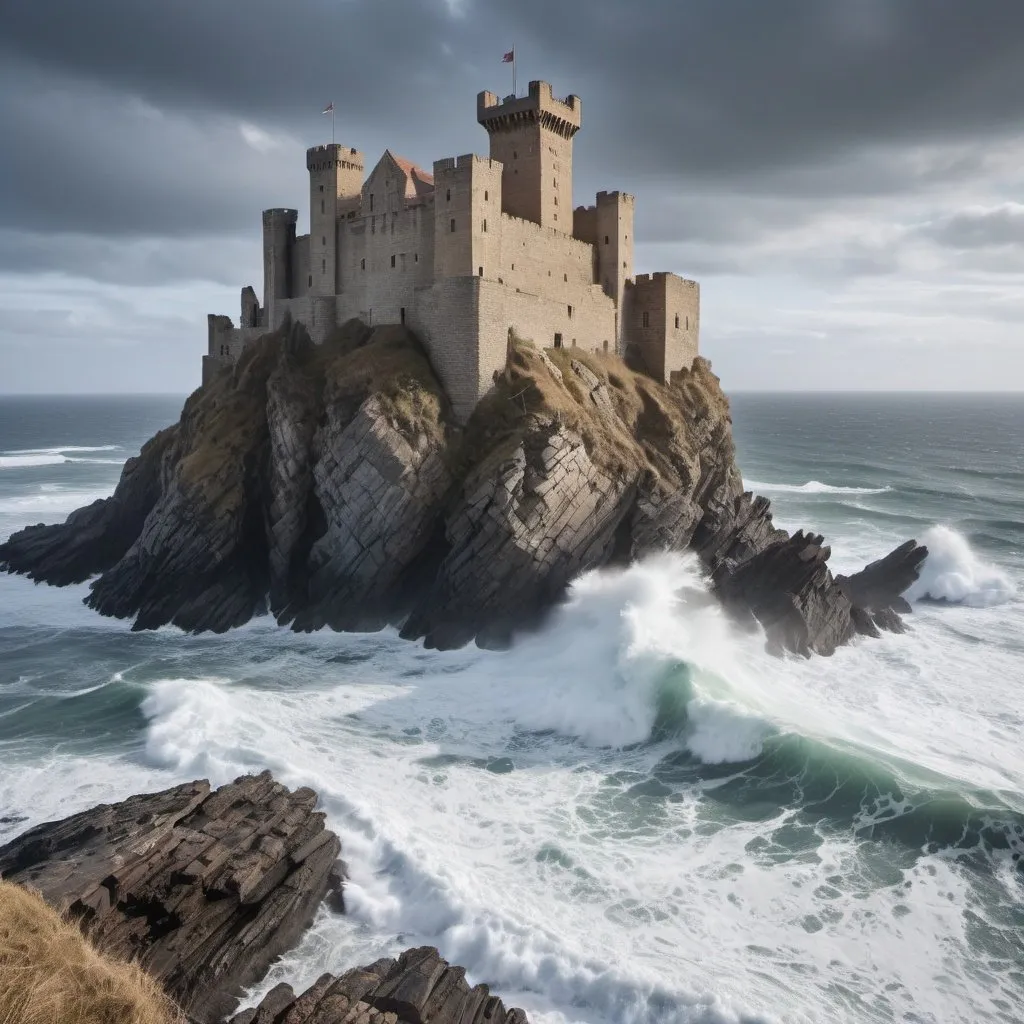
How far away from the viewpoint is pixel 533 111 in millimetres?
44062

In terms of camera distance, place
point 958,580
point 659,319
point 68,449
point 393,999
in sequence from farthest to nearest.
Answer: point 68,449
point 659,319
point 958,580
point 393,999

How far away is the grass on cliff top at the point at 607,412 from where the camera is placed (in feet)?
125

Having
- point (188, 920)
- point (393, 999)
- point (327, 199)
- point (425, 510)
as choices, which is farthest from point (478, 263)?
point (393, 999)

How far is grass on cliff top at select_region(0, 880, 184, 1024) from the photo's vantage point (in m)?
11.0

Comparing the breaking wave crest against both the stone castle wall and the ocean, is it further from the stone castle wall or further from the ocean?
the stone castle wall

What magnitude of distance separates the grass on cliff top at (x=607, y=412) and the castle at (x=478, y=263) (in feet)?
3.15

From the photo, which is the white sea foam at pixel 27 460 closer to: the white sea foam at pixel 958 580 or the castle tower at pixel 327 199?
the castle tower at pixel 327 199

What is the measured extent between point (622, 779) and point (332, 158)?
3455cm

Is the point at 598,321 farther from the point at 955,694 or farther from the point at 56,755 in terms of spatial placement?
the point at 56,755

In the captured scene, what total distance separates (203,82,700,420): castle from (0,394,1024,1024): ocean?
13.0 m

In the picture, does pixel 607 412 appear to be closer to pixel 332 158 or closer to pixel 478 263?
pixel 478 263

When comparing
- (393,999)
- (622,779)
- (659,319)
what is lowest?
(622,779)

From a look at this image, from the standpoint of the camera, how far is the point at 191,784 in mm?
20234

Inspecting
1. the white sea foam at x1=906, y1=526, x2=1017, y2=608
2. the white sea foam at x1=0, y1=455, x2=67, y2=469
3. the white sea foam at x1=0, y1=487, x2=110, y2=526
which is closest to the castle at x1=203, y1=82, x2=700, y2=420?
the white sea foam at x1=906, y1=526, x2=1017, y2=608
